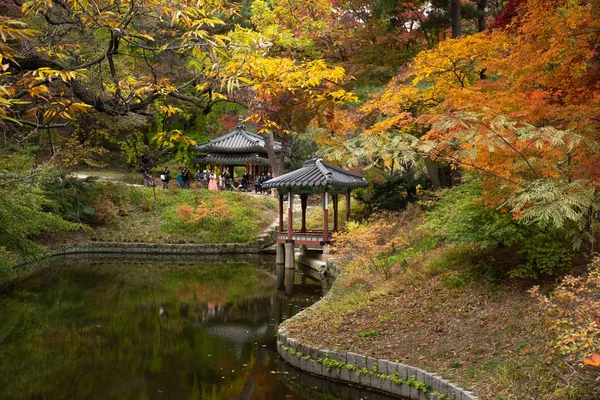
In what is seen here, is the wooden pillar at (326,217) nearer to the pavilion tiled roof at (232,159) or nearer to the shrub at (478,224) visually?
the shrub at (478,224)

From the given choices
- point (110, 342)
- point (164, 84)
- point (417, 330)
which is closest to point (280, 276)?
point (110, 342)

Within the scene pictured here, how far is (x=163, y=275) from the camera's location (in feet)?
61.5

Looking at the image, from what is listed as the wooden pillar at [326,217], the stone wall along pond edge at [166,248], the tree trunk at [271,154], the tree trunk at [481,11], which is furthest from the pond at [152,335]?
the tree trunk at [271,154]

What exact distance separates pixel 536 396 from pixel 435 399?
1.25 m

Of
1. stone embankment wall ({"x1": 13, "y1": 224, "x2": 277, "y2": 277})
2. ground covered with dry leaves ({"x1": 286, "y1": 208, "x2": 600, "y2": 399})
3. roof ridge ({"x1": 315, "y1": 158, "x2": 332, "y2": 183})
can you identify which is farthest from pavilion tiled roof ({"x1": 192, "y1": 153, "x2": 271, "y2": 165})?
ground covered with dry leaves ({"x1": 286, "y1": 208, "x2": 600, "y2": 399})

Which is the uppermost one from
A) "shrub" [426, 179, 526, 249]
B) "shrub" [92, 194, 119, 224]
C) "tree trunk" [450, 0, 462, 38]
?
"tree trunk" [450, 0, 462, 38]

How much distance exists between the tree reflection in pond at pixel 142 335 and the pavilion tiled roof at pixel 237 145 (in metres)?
17.1

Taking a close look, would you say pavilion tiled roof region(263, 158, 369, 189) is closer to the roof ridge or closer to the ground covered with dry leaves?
the roof ridge

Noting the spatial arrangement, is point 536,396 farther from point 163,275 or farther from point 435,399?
point 163,275

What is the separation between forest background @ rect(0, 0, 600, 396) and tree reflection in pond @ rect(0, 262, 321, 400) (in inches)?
82.7

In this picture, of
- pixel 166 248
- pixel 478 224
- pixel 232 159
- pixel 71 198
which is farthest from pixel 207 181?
pixel 478 224

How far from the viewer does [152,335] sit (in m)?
11.0

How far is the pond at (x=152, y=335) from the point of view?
8.02 meters

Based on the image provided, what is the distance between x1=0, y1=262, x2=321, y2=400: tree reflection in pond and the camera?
320 inches
